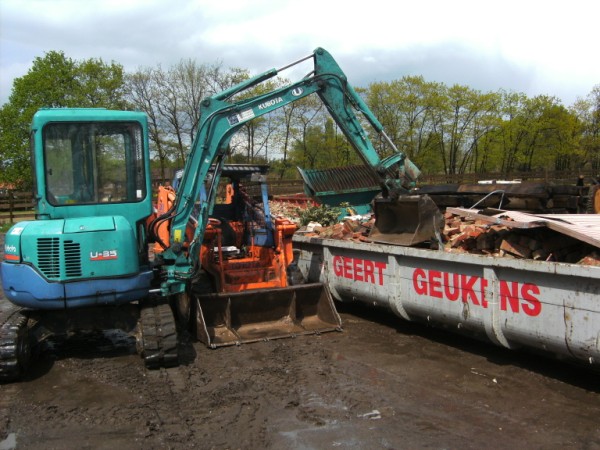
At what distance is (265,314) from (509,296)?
9.60 ft

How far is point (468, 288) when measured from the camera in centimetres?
510

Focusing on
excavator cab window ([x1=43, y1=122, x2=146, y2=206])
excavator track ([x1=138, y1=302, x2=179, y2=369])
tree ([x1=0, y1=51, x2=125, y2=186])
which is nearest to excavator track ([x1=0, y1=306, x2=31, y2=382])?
excavator track ([x1=138, y1=302, x2=179, y2=369])

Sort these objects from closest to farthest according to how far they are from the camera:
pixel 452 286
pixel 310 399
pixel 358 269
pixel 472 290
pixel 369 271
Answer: pixel 310 399
pixel 472 290
pixel 452 286
pixel 369 271
pixel 358 269

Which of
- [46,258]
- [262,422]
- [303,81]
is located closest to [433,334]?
[262,422]

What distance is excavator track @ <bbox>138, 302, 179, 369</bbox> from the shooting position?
16.9 ft

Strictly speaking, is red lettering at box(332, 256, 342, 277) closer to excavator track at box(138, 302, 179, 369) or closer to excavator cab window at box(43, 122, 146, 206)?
excavator track at box(138, 302, 179, 369)

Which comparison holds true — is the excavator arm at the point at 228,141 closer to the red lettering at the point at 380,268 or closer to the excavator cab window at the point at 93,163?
the excavator cab window at the point at 93,163

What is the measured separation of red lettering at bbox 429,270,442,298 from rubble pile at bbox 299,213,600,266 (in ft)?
0.95

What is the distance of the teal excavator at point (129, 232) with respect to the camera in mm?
4953

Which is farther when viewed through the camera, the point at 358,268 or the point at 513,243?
the point at 358,268

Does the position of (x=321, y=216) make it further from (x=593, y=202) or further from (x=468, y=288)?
(x=468, y=288)

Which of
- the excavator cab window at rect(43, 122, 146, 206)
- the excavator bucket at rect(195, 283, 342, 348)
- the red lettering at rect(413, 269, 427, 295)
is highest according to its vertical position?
the excavator cab window at rect(43, 122, 146, 206)

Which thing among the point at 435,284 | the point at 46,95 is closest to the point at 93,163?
the point at 435,284

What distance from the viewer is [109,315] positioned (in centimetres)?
538
